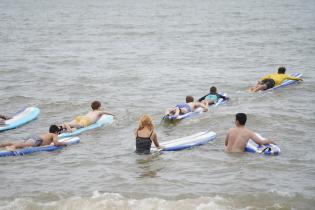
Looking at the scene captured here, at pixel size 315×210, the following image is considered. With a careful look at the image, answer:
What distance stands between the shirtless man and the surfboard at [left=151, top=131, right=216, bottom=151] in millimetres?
1132

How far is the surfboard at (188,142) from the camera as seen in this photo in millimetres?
12422

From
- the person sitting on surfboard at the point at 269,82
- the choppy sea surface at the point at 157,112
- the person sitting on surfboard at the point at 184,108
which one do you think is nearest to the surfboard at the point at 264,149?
the choppy sea surface at the point at 157,112

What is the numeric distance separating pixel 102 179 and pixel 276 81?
34.0ft

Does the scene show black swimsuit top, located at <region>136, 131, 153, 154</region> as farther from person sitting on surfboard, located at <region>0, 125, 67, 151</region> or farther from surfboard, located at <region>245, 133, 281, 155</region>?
surfboard, located at <region>245, 133, 281, 155</region>

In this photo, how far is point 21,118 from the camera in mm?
15516

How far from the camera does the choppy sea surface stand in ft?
32.2

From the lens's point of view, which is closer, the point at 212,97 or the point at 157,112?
the point at 157,112

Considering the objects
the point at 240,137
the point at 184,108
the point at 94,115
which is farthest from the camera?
the point at 184,108

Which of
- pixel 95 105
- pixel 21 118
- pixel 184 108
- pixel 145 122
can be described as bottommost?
pixel 21 118

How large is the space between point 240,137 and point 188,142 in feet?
5.35

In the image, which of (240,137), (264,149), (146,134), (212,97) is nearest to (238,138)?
(240,137)

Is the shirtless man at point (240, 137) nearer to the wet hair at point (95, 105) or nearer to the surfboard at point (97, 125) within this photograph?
the surfboard at point (97, 125)

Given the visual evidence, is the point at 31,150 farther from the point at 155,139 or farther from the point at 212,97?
the point at 212,97

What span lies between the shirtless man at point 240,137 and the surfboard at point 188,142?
3.71ft
